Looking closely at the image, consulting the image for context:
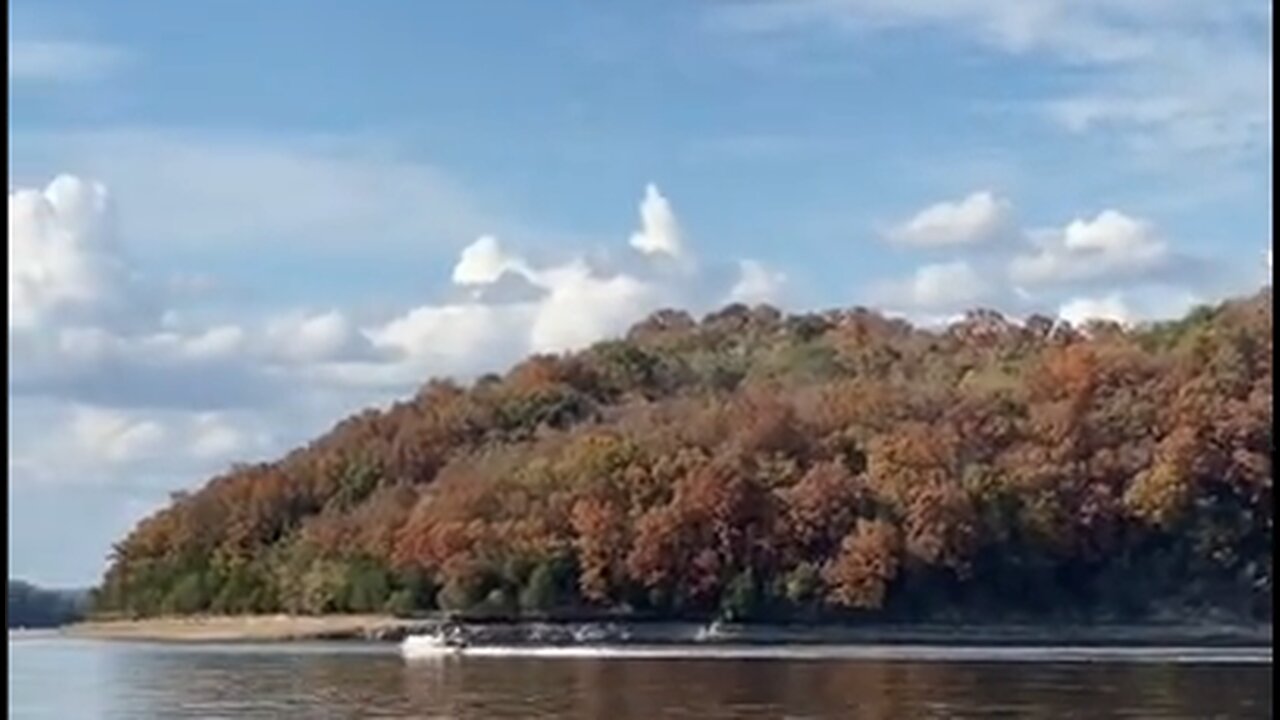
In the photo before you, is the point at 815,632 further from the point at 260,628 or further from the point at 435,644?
the point at 260,628

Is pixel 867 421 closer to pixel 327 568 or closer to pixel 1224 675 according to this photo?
pixel 327 568

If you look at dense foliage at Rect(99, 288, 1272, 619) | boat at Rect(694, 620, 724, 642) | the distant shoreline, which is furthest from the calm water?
dense foliage at Rect(99, 288, 1272, 619)

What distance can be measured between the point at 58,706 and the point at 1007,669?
23.5 meters

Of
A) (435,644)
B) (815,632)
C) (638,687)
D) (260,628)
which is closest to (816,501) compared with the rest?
(815,632)

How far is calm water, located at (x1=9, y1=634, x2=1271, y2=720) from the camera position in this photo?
38.9 m

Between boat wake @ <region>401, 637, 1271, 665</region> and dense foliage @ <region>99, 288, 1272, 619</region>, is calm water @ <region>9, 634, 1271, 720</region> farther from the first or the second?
dense foliage @ <region>99, 288, 1272, 619</region>

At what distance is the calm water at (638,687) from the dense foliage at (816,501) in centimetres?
926

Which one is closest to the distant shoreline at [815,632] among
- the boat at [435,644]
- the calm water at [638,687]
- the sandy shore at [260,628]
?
the sandy shore at [260,628]

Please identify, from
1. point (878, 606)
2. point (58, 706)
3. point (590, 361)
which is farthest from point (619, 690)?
point (590, 361)

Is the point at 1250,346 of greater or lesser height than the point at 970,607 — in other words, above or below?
above

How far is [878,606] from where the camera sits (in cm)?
7750

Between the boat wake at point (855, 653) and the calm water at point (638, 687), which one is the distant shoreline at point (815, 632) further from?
the calm water at point (638, 687)

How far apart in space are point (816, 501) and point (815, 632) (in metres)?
4.50

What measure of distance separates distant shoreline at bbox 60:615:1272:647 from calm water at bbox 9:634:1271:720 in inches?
239
